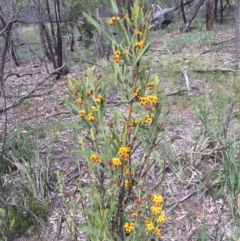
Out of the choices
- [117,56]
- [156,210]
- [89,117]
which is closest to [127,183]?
[156,210]

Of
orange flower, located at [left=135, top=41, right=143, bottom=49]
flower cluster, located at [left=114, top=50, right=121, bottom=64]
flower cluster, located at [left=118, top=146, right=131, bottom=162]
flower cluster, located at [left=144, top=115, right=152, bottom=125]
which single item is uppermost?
orange flower, located at [left=135, top=41, right=143, bottom=49]

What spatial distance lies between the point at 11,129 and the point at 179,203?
231 centimetres

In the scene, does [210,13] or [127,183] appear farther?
[210,13]

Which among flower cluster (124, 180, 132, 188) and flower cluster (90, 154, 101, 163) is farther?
flower cluster (124, 180, 132, 188)

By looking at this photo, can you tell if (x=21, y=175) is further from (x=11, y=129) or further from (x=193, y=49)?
(x=193, y=49)

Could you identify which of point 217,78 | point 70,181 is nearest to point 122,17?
point 70,181

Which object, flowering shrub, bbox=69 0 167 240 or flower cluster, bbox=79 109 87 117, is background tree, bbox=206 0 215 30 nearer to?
flowering shrub, bbox=69 0 167 240

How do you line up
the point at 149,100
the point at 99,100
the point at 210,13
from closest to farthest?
the point at 149,100 < the point at 99,100 < the point at 210,13

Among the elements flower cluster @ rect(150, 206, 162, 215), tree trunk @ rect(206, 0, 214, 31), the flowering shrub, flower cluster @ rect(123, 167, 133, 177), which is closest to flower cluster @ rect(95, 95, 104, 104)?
the flowering shrub

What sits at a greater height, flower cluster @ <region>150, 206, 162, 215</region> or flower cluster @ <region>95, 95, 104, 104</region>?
flower cluster @ <region>95, 95, 104, 104</region>

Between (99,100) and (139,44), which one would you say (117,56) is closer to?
(139,44)

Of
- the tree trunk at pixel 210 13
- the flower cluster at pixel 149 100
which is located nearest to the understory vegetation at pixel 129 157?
the flower cluster at pixel 149 100

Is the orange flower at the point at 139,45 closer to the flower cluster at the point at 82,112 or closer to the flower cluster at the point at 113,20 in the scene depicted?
the flower cluster at the point at 113,20

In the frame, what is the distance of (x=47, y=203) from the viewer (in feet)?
8.80
